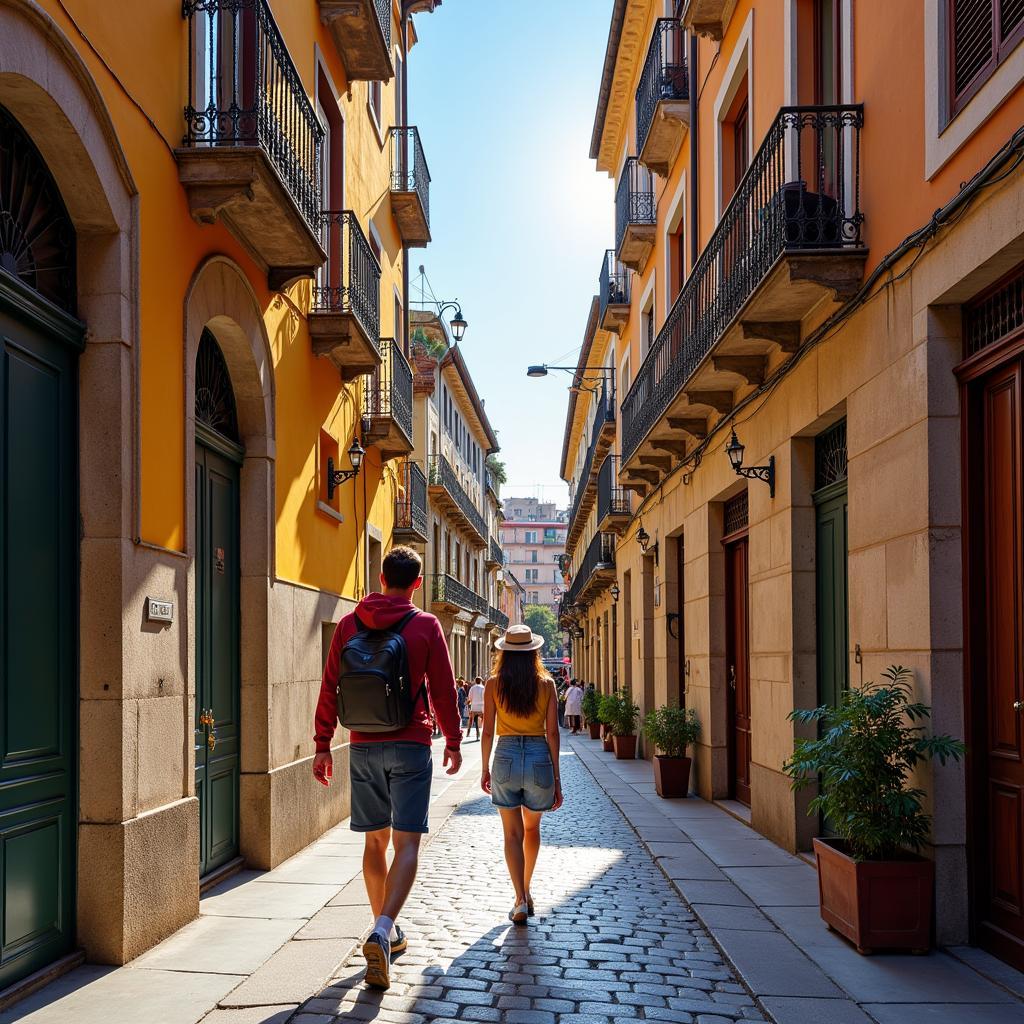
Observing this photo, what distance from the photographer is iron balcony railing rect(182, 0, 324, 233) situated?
705 cm

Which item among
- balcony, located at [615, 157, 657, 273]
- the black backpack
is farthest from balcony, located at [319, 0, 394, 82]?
the black backpack

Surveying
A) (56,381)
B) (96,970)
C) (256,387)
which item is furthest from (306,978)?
(256,387)

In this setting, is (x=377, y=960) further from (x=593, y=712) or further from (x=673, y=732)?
(x=593, y=712)

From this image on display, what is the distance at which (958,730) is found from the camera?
5977mm

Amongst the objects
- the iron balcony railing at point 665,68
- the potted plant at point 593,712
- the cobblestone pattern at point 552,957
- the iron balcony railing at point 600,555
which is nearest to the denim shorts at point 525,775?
the cobblestone pattern at point 552,957

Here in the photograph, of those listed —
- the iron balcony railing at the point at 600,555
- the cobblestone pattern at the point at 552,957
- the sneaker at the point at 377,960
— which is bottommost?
the cobblestone pattern at the point at 552,957

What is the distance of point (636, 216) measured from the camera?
1814 cm

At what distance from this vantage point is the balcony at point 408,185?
16.5 m

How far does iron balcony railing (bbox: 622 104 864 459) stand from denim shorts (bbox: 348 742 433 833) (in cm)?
429

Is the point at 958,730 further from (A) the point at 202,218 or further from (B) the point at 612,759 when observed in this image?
(B) the point at 612,759

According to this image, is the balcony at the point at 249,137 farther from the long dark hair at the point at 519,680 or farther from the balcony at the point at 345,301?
the long dark hair at the point at 519,680


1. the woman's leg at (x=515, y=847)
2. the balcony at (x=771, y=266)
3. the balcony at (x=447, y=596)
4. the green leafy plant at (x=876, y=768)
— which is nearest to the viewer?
the green leafy plant at (x=876, y=768)

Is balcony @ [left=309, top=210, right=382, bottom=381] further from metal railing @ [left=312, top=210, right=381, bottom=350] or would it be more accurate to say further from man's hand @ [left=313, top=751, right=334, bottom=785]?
man's hand @ [left=313, top=751, right=334, bottom=785]

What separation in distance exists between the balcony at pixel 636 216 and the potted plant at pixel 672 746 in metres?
7.85
